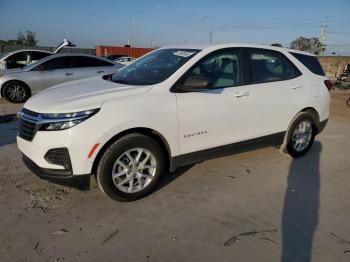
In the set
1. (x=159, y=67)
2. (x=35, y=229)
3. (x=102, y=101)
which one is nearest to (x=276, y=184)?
(x=159, y=67)

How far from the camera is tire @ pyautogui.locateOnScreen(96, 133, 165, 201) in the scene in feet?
11.3

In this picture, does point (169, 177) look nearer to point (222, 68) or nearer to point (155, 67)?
point (155, 67)

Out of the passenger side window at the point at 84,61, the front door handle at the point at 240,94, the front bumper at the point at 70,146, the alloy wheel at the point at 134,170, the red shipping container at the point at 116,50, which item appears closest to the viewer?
the front bumper at the point at 70,146

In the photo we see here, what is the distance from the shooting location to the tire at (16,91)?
9.43 meters

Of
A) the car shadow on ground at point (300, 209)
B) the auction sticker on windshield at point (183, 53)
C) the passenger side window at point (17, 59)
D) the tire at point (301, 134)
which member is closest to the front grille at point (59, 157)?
the auction sticker on windshield at point (183, 53)

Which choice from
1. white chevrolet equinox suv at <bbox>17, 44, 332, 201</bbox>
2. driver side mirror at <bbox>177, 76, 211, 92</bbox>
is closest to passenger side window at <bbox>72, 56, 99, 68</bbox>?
white chevrolet equinox suv at <bbox>17, 44, 332, 201</bbox>

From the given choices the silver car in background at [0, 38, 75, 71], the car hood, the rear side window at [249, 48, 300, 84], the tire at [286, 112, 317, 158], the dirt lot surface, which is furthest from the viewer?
the silver car in background at [0, 38, 75, 71]

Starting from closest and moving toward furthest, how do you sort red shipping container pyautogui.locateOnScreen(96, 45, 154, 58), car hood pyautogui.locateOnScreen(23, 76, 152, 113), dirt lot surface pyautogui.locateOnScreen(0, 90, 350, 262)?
1. dirt lot surface pyautogui.locateOnScreen(0, 90, 350, 262)
2. car hood pyautogui.locateOnScreen(23, 76, 152, 113)
3. red shipping container pyautogui.locateOnScreen(96, 45, 154, 58)

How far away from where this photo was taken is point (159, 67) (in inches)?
167

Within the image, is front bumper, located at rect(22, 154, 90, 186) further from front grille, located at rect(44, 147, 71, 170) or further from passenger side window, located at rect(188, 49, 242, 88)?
passenger side window, located at rect(188, 49, 242, 88)

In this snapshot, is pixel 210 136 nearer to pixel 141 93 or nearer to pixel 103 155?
pixel 141 93

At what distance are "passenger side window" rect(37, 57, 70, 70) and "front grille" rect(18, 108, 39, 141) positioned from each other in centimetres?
645

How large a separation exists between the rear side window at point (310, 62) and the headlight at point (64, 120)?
346 centimetres

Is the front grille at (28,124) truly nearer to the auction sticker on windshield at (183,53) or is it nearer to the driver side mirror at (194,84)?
the driver side mirror at (194,84)
